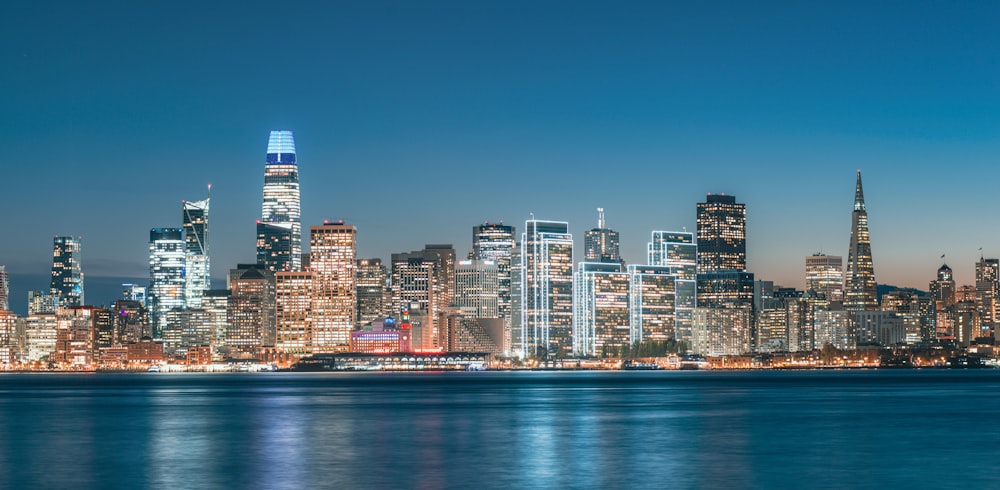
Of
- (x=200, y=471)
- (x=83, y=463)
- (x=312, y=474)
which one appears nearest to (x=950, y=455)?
(x=312, y=474)

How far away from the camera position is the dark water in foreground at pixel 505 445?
60.2m

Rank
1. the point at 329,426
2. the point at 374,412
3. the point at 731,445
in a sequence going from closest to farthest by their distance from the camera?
1. the point at 731,445
2. the point at 329,426
3. the point at 374,412

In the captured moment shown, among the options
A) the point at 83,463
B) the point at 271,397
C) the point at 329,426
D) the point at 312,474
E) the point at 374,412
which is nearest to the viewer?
the point at 312,474

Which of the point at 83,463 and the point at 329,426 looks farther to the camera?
the point at 329,426

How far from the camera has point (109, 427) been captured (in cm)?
9662

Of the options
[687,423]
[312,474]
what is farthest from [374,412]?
[312,474]

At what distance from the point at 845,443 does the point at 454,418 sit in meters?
36.6

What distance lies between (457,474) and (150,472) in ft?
48.8

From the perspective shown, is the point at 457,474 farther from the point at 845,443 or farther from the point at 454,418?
the point at 454,418

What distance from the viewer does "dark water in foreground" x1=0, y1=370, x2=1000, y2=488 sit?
60156mm

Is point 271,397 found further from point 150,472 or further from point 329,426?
point 150,472

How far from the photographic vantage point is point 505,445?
78000 millimetres

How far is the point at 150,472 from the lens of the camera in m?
63.9

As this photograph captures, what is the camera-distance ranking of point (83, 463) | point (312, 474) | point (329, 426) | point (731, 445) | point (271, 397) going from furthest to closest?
point (271, 397)
point (329, 426)
point (731, 445)
point (83, 463)
point (312, 474)
